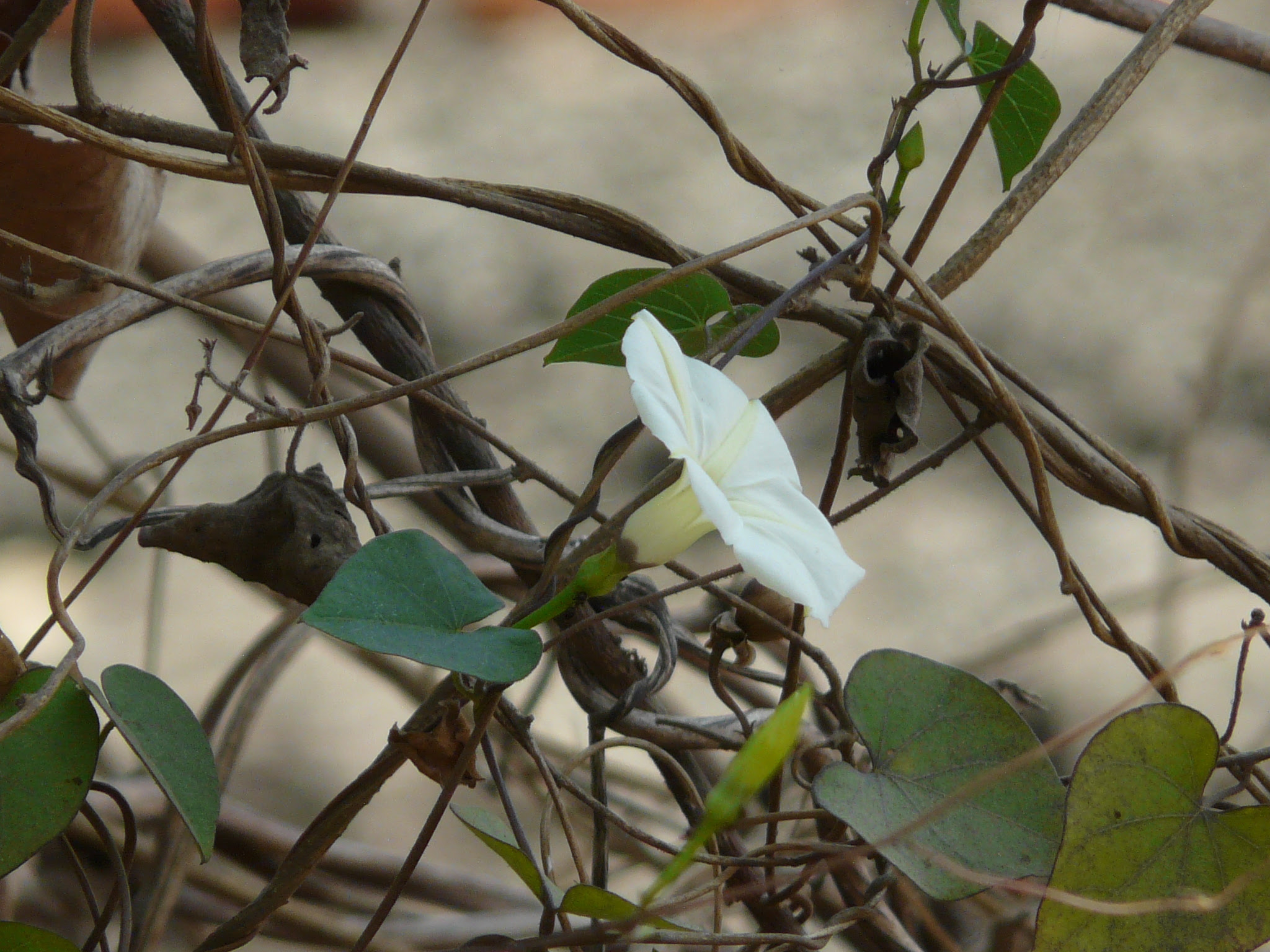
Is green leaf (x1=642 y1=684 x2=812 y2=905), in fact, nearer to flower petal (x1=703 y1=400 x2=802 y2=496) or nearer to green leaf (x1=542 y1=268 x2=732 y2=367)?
flower petal (x1=703 y1=400 x2=802 y2=496)

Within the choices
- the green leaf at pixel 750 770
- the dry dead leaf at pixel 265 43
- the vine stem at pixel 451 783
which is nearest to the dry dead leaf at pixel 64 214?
the dry dead leaf at pixel 265 43

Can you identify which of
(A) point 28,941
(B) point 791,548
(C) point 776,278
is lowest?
(A) point 28,941

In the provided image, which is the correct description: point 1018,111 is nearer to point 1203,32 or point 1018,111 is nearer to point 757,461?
point 1203,32

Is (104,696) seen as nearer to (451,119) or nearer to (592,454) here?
(592,454)

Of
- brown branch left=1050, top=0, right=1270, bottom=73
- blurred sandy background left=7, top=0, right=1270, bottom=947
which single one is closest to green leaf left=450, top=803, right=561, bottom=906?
brown branch left=1050, top=0, right=1270, bottom=73

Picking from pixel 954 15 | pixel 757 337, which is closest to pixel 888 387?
pixel 757 337

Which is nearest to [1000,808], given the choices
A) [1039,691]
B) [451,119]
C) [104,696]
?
[104,696]

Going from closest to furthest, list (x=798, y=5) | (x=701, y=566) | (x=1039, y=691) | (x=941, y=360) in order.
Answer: (x=941, y=360) → (x=1039, y=691) → (x=701, y=566) → (x=798, y=5)
